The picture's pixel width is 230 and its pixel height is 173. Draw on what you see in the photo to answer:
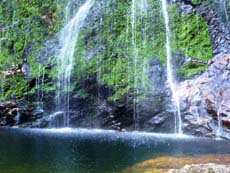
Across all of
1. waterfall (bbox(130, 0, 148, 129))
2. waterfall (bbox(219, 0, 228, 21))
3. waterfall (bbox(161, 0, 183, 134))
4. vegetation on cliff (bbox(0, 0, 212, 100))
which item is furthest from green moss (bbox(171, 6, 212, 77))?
waterfall (bbox(130, 0, 148, 129))

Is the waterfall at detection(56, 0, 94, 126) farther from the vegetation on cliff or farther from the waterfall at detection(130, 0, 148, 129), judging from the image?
the waterfall at detection(130, 0, 148, 129)

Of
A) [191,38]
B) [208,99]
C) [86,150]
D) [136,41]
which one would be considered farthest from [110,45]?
[86,150]

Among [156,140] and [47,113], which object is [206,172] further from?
[47,113]

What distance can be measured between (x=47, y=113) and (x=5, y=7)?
14.2 m

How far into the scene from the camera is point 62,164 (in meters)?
16.5

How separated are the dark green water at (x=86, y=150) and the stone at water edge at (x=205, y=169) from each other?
2.51m

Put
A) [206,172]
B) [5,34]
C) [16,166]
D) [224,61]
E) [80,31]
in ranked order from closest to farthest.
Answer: [206,172], [16,166], [224,61], [80,31], [5,34]

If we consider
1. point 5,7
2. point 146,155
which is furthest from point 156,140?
point 5,7

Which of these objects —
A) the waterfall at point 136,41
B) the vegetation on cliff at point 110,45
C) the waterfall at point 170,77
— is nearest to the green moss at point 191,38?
the vegetation on cliff at point 110,45

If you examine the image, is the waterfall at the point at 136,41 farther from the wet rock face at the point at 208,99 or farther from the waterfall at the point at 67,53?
the waterfall at the point at 67,53

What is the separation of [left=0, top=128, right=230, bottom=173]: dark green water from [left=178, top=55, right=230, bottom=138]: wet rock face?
1912mm

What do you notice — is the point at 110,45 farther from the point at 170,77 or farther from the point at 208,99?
the point at 208,99

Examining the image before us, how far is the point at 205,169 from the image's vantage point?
14.9 m

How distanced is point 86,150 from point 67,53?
15597mm
